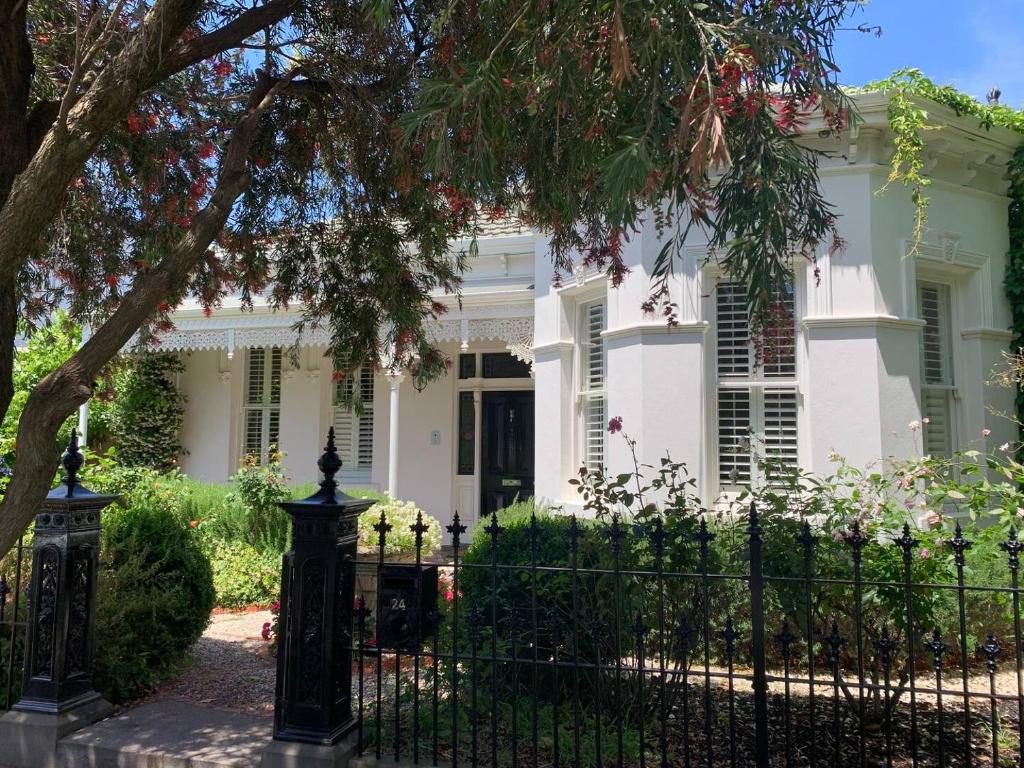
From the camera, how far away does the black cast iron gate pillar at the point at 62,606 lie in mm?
4133

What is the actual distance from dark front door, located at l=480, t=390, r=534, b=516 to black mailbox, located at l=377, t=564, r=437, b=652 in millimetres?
8215

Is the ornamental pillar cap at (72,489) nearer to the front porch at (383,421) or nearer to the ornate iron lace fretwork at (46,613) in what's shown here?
the ornate iron lace fretwork at (46,613)

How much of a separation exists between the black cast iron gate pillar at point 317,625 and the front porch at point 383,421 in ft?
23.2

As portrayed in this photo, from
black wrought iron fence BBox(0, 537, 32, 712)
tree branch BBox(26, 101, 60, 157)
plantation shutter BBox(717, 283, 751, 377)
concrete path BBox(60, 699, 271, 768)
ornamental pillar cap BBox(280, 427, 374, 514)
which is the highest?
tree branch BBox(26, 101, 60, 157)

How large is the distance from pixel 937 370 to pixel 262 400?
10.9 metres

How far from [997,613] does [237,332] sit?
1057cm

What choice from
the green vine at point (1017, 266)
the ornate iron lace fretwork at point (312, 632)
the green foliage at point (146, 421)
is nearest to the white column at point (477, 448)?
the green foliage at point (146, 421)

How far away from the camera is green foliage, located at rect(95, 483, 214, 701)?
186 inches

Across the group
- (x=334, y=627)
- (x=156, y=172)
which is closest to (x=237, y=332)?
(x=156, y=172)

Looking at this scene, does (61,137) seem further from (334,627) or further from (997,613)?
(997,613)

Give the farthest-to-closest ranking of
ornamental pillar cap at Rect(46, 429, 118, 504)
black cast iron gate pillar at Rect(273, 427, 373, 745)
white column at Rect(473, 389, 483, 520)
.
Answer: white column at Rect(473, 389, 483, 520)
ornamental pillar cap at Rect(46, 429, 118, 504)
black cast iron gate pillar at Rect(273, 427, 373, 745)

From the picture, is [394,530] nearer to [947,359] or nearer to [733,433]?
[733,433]

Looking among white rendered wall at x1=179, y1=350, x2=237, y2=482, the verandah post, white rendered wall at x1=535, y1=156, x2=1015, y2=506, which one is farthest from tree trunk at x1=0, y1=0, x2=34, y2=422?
white rendered wall at x1=179, y1=350, x2=237, y2=482

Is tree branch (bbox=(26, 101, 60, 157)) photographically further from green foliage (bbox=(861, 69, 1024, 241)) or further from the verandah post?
green foliage (bbox=(861, 69, 1024, 241))
